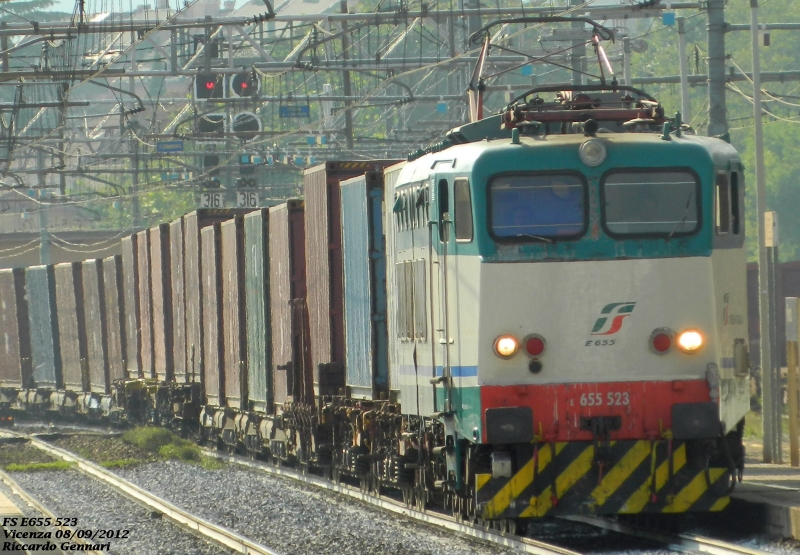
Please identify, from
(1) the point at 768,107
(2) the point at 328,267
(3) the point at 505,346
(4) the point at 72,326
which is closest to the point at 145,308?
(4) the point at 72,326

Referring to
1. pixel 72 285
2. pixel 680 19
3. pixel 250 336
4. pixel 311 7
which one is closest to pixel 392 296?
pixel 250 336

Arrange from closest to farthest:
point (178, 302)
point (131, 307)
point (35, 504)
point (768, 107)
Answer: point (35, 504) < point (178, 302) < point (131, 307) < point (768, 107)

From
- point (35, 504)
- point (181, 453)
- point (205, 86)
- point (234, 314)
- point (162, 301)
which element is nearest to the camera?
point (35, 504)

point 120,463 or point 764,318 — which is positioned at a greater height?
point 764,318

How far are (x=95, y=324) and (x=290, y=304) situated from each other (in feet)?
57.6

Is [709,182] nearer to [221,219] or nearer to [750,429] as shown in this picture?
[750,429]

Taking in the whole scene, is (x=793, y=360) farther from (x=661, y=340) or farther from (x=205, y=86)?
(x=205, y=86)

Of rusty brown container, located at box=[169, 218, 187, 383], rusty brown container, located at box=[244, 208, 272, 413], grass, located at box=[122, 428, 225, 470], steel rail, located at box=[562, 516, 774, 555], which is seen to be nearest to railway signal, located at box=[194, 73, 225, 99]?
rusty brown container, located at box=[169, 218, 187, 383]

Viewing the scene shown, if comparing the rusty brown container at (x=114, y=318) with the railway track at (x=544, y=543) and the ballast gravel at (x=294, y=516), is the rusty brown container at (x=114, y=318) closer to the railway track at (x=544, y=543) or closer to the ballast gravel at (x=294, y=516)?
the ballast gravel at (x=294, y=516)

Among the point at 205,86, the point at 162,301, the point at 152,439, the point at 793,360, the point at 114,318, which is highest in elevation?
the point at 205,86

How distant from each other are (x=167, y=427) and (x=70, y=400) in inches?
353

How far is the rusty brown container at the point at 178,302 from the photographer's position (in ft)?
89.2

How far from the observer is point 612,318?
36.5ft

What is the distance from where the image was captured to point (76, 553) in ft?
38.7
